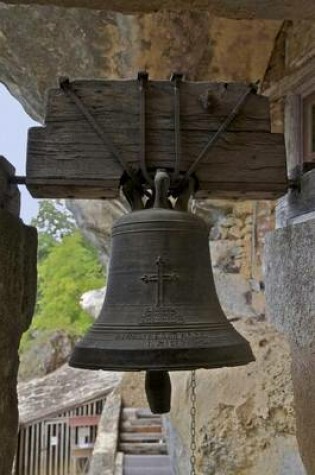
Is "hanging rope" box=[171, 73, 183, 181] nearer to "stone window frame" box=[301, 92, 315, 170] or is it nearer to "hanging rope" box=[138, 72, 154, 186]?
"hanging rope" box=[138, 72, 154, 186]

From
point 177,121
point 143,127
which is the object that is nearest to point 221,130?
point 177,121

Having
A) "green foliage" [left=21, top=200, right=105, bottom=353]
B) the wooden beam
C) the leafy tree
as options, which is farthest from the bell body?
the leafy tree

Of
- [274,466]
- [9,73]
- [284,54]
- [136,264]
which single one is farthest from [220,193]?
[9,73]

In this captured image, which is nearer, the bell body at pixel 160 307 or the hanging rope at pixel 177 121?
the bell body at pixel 160 307

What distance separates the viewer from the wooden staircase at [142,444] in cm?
528

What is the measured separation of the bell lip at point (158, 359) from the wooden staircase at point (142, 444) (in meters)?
3.98

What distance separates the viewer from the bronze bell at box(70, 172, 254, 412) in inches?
59.5

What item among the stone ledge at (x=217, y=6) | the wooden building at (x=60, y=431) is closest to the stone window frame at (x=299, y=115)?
the stone ledge at (x=217, y=6)

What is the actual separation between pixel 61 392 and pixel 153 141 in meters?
8.52

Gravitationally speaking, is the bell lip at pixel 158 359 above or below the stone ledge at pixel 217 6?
below

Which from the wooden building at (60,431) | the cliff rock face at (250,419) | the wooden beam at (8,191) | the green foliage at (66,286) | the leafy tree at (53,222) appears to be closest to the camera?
the wooden beam at (8,191)

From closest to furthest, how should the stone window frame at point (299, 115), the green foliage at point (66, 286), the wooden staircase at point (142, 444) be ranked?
the stone window frame at point (299, 115) → the wooden staircase at point (142, 444) → the green foliage at point (66, 286)

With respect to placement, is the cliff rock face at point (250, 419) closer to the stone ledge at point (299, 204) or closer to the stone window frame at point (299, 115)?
the stone window frame at point (299, 115)

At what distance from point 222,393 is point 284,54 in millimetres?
2981
